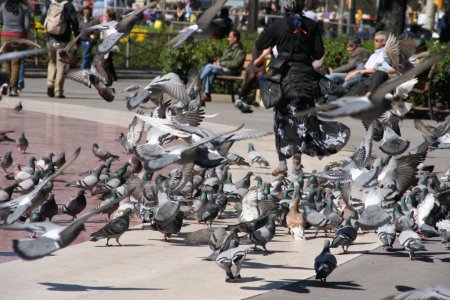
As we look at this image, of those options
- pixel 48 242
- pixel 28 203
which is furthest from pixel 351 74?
pixel 48 242

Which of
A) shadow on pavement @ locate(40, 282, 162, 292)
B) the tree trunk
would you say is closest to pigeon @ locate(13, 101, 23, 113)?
the tree trunk

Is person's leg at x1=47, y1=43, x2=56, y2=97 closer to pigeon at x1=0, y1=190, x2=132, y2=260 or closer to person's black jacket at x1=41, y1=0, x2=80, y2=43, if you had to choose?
person's black jacket at x1=41, y1=0, x2=80, y2=43

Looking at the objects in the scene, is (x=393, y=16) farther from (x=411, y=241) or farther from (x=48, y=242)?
(x=48, y=242)

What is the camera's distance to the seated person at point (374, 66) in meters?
16.0

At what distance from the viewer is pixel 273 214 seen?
8742mm

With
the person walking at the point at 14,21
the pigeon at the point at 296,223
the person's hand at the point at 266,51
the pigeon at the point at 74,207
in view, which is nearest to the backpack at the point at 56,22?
the person walking at the point at 14,21

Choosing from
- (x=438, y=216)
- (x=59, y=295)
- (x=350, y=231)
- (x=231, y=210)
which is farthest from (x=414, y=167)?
(x=59, y=295)

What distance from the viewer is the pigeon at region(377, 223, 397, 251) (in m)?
Result: 8.45

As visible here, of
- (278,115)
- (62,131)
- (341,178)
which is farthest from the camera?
(62,131)

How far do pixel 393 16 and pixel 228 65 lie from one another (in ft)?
11.4

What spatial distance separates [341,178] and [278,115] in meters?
1.36

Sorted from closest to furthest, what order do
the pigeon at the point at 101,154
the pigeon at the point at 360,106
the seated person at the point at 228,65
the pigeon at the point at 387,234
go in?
A: the pigeon at the point at 360,106, the pigeon at the point at 387,234, the pigeon at the point at 101,154, the seated person at the point at 228,65

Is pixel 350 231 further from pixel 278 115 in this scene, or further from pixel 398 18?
pixel 398 18

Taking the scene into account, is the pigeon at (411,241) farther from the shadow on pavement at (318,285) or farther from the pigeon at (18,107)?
the pigeon at (18,107)
